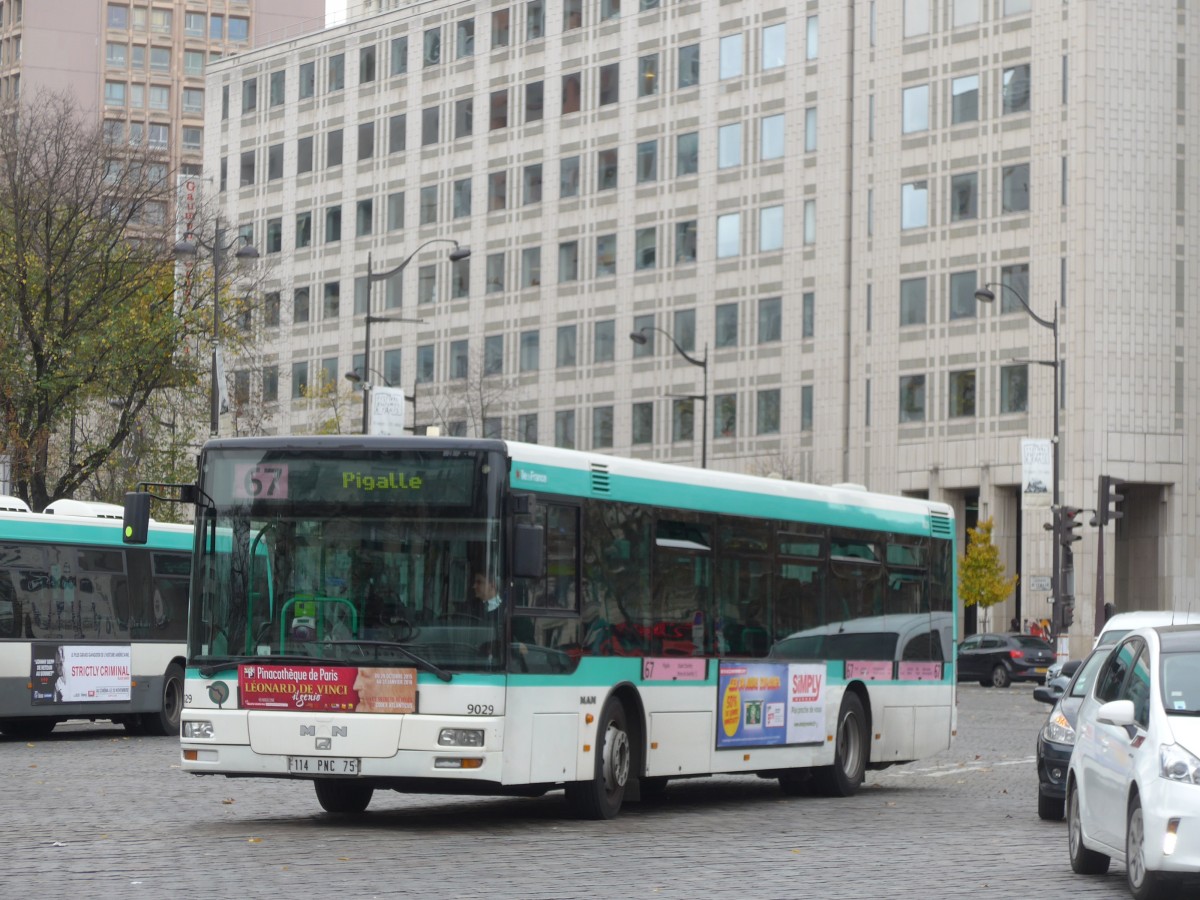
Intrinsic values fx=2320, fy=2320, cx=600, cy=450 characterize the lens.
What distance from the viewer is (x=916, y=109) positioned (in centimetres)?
7531

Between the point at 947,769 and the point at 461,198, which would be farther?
the point at 461,198

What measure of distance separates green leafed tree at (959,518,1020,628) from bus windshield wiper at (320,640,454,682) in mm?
53700

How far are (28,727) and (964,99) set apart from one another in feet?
157

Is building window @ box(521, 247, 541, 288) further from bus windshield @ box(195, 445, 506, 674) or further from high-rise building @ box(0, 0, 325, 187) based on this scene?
bus windshield @ box(195, 445, 506, 674)

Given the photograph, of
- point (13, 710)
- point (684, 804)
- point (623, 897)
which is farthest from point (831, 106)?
point (623, 897)

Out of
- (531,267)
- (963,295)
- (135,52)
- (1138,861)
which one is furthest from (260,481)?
(135,52)

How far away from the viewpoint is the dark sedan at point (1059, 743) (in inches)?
683

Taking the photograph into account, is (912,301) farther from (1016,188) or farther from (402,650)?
(402,650)

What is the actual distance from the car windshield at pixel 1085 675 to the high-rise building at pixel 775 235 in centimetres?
4328

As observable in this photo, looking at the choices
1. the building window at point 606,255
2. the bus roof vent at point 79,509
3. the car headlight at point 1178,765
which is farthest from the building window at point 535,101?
the car headlight at point 1178,765

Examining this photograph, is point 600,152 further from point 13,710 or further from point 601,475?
point 601,475

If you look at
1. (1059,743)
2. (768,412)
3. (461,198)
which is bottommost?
(1059,743)

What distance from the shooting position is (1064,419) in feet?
229

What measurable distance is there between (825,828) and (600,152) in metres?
69.9
